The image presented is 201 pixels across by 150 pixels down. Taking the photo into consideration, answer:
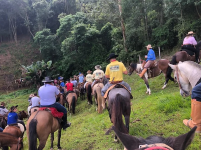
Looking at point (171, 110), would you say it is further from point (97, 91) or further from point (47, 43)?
point (47, 43)

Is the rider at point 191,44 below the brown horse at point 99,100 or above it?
above

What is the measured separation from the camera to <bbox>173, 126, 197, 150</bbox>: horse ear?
117cm

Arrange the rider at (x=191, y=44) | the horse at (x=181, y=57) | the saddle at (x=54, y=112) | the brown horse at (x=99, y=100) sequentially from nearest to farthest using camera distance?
1. the saddle at (x=54, y=112)
2. the horse at (x=181, y=57)
3. the rider at (x=191, y=44)
4. the brown horse at (x=99, y=100)

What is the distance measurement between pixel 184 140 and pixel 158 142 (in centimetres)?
22

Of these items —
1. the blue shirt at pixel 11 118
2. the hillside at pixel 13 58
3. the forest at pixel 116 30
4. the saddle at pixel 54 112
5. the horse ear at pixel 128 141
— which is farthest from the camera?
the hillside at pixel 13 58

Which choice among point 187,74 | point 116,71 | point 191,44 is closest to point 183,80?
point 187,74

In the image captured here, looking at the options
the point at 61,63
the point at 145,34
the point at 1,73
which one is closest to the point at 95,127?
the point at 145,34

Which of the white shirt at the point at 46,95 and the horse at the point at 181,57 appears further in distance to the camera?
the horse at the point at 181,57

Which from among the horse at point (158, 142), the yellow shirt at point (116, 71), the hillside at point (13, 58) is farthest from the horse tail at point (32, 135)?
the hillside at point (13, 58)

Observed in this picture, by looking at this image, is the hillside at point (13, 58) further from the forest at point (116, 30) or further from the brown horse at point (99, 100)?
the brown horse at point (99, 100)

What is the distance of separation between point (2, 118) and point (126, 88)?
6580 mm

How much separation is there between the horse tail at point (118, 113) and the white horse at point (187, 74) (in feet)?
4.80

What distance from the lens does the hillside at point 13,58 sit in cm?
2413

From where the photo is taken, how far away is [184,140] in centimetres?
117
